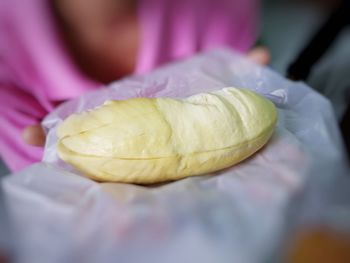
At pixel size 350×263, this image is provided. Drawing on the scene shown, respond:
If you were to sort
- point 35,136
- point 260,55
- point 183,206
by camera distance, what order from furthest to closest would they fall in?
1. point 260,55
2. point 35,136
3. point 183,206

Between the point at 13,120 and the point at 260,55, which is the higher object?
the point at 260,55

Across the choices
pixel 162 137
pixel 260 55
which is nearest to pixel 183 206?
pixel 162 137

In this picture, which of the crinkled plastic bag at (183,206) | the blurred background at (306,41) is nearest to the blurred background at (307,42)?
the blurred background at (306,41)

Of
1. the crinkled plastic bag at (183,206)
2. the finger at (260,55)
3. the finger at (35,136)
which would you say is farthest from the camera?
the finger at (260,55)

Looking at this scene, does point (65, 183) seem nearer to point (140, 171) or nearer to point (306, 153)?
point (140, 171)

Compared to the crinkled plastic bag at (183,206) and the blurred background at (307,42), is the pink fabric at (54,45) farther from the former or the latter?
the crinkled plastic bag at (183,206)

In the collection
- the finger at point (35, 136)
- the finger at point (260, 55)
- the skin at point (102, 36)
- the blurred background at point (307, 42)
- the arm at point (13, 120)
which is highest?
the blurred background at point (307, 42)

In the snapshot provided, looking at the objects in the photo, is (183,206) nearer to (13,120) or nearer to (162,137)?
(162,137)
